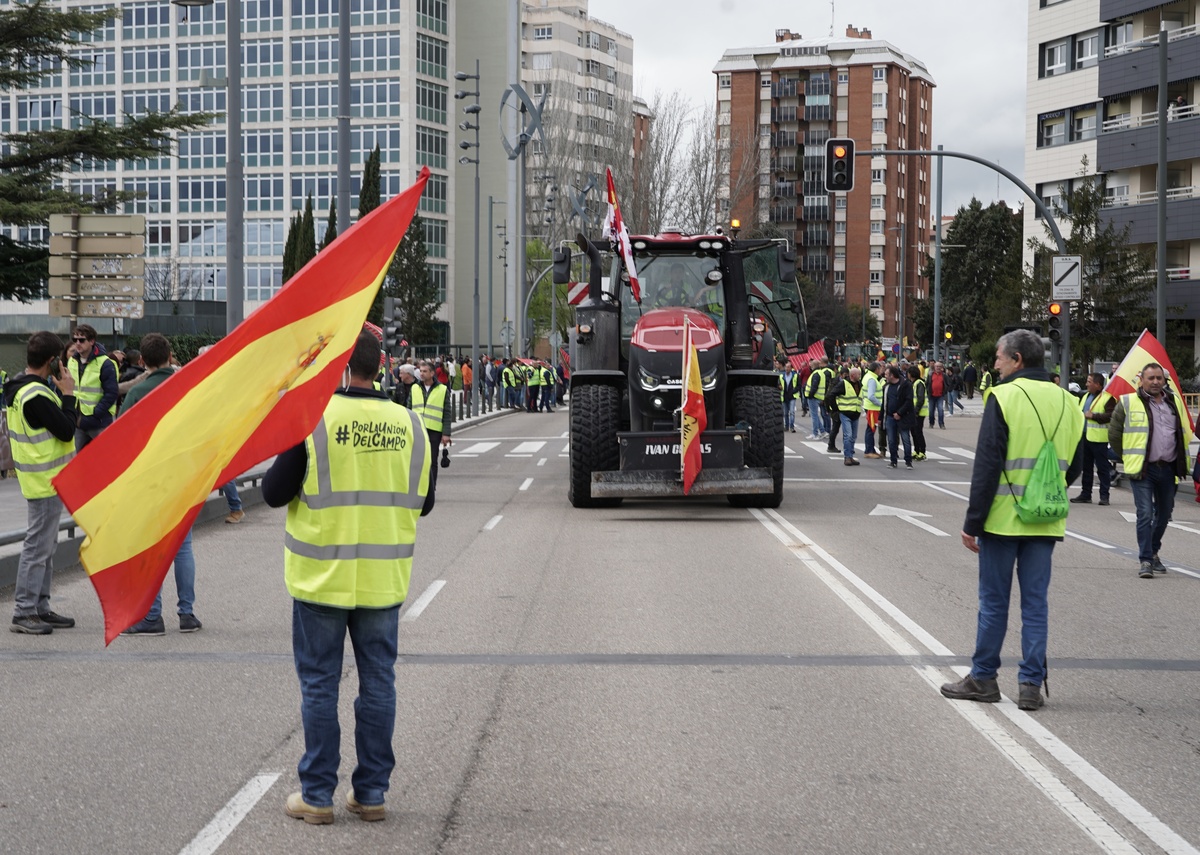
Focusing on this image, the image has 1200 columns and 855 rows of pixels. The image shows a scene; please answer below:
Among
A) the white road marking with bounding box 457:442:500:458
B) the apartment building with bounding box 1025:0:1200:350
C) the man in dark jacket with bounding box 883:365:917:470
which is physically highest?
the apartment building with bounding box 1025:0:1200:350

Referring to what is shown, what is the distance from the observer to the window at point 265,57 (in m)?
88.7

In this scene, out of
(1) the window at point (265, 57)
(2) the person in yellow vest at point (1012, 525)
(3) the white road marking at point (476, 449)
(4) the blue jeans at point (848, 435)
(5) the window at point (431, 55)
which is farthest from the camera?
(1) the window at point (265, 57)

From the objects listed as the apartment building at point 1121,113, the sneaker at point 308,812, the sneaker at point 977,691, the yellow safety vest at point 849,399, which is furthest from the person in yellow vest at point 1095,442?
the apartment building at point 1121,113

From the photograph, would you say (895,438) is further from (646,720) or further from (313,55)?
(313,55)

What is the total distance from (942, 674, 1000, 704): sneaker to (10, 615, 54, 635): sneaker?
18.5 ft

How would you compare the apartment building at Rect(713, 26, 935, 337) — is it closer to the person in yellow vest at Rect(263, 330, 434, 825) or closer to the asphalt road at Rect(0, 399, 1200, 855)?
the asphalt road at Rect(0, 399, 1200, 855)

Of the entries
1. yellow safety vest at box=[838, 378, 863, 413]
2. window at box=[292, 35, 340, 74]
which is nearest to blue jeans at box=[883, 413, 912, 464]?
yellow safety vest at box=[838, 378, 863, 413]

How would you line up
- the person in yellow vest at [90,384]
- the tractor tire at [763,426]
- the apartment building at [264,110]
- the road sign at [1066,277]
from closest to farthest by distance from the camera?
the person in yellow vest at [90,384] → the tractor tire at [763,426] → the road sign at [1066,277] → the apartment building at [264,110]

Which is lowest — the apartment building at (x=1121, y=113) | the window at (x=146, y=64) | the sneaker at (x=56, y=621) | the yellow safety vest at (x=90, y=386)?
the sneaker at (x=56, y=621)

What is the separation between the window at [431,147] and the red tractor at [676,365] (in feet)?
234

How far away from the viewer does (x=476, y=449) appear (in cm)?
3125

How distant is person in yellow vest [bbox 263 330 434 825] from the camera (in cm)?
531

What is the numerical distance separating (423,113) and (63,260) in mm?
74560

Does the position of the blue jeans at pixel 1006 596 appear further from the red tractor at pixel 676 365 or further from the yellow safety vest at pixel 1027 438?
the red tractor at pixel 676 365
